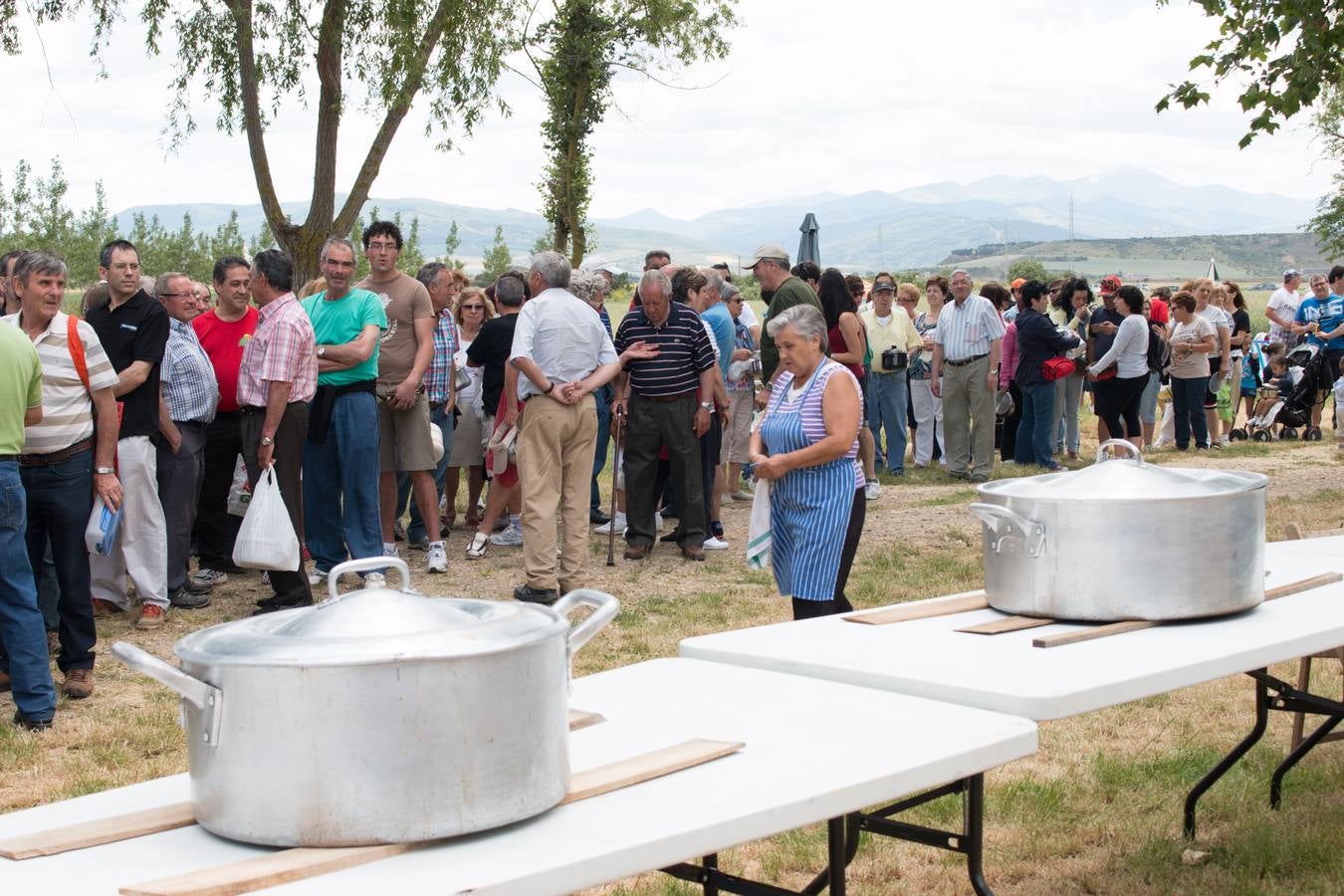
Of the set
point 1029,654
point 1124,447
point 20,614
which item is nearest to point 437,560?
point 20,614

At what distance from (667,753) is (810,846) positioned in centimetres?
220

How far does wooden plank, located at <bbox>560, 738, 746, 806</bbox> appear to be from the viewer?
2.06 meters

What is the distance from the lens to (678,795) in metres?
2.03

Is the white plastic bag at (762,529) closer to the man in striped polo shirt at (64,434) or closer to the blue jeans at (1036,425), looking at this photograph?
the man in striped polo shirt at (64,434)

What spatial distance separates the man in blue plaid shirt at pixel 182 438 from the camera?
7387mm

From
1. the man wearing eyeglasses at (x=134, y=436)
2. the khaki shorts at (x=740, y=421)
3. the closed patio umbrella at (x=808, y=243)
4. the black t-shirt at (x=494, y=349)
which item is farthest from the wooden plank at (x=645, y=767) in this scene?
the closed patio umbrella at (x=808, y=243)

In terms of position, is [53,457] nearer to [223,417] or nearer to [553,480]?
[223,417]

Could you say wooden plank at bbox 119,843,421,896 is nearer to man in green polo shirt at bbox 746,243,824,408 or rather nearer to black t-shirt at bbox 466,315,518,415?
man in green polo shirt at bbox 746,243,824,408

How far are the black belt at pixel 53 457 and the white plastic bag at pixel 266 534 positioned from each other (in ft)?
3.53

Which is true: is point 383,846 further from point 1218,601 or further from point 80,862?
point 1218,601

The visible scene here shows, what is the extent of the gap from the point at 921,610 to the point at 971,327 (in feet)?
31.7

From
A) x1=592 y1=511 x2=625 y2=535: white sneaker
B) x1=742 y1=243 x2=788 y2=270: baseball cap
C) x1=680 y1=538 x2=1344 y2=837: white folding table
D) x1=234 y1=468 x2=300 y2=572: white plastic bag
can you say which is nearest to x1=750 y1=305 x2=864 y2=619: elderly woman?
x1=680 y1=538 x2=1344 y2=837: white folding table

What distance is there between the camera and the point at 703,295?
32.2 feet

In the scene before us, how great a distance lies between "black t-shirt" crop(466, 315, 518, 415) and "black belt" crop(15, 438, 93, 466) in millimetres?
3478
